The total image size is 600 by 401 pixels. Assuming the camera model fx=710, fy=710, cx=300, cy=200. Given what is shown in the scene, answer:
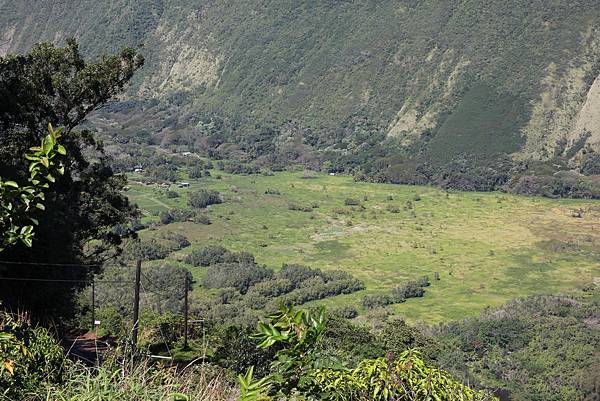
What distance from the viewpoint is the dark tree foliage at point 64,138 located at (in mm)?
16953

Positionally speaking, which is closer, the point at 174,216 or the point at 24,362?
the point at 24,362

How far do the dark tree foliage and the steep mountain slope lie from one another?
80.7 m

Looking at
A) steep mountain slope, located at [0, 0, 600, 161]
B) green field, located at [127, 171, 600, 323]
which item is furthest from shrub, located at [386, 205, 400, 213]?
steep mountain slope, located at [0, 0, 600, 161]

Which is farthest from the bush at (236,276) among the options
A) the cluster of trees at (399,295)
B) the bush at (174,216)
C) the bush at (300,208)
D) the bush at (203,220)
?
the bush at (300,208)

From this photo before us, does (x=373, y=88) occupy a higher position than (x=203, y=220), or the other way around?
(x=373, y=88)

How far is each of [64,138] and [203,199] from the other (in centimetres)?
5437

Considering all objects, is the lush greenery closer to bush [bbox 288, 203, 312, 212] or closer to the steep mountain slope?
the steep mountain slope

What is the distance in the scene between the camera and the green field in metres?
47.9

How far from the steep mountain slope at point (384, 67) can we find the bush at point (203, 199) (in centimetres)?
3680

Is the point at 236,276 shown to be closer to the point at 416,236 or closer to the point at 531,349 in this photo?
the point at 416,236

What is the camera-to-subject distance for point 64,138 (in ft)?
70.7

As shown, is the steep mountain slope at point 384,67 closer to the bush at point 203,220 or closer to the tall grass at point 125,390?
the bush at point 203,220

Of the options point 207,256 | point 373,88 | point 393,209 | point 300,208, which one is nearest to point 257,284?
point 207,256

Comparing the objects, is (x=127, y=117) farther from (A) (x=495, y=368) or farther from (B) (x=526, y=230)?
(A) (x=495, y=368)
